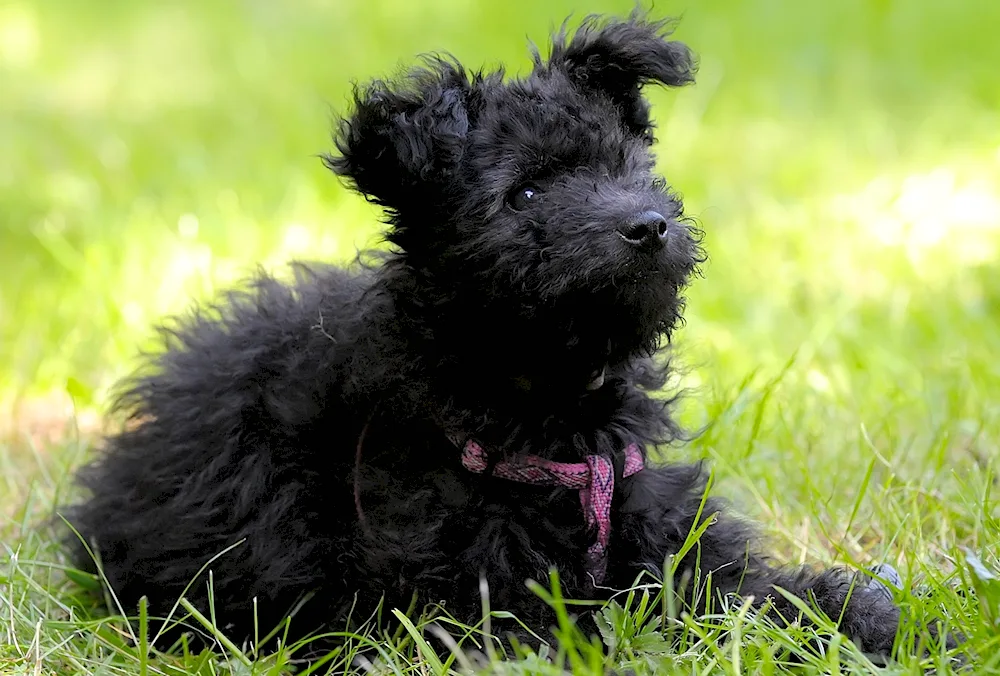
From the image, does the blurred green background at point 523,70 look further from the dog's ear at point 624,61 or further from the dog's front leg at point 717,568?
the dog's front leg at point 717,568

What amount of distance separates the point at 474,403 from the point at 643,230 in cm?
65

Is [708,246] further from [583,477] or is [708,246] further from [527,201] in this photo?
[527,201]

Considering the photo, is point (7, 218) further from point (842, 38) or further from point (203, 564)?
point (842, 38)

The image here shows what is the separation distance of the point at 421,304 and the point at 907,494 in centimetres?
176

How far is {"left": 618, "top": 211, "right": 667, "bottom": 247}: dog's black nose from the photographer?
2807mm

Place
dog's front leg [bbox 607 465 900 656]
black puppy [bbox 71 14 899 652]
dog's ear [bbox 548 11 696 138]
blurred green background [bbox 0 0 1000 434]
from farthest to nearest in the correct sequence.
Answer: blurred green background [bbox 0 0 1000 434]
dog's ear [bbox 548 11 696 138]
dog's front leg [bbox 607 465 900 656]
black puppy [bbox 71 14 899 652]

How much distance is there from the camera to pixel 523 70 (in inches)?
146

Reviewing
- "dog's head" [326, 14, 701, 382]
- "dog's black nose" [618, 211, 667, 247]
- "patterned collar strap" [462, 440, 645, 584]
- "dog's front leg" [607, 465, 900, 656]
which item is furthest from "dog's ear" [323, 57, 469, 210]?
"dog's front leg" [607, 465, 900, 656]

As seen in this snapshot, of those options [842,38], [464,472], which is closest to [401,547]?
[464,472]

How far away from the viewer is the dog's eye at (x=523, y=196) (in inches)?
116

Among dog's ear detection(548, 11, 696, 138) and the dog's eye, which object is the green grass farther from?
the dog's eye

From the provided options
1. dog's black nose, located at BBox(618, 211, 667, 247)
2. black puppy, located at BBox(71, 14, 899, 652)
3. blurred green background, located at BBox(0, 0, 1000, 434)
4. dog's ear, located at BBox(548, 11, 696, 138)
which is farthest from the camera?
blurred green background, located at BBox(0, 0, 1000, 434)

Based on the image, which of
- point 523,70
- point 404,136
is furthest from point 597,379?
point 523,70

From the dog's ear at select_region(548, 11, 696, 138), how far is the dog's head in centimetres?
10
